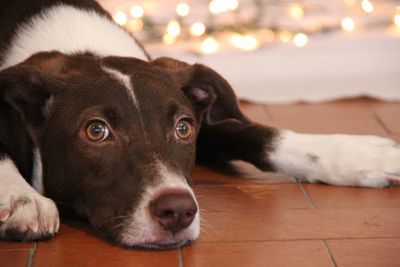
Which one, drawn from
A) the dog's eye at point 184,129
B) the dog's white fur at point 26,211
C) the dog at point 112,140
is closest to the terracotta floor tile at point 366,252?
the dog at point 112,140

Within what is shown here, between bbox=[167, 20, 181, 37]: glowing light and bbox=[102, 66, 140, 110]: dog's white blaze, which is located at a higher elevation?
bbox=[102, 66, 140, 110]: dog's white blaze

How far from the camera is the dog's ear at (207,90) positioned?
3096mm

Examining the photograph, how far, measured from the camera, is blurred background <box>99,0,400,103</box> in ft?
16.3

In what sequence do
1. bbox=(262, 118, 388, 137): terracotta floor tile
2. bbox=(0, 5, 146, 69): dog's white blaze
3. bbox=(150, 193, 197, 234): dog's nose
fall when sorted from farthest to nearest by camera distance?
bbox=(262, 118, 388, 137): terracotta floor tile → bbox=(0, 5, 146, 69): dog's white blaze → bbox=(150, 193, 197, 234): dog's nose

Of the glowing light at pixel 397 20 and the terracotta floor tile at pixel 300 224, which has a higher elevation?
the glowing light at pixel 397 20

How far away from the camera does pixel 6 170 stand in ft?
9.45

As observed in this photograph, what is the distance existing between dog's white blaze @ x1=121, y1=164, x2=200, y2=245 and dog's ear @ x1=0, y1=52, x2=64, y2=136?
20.3 inches

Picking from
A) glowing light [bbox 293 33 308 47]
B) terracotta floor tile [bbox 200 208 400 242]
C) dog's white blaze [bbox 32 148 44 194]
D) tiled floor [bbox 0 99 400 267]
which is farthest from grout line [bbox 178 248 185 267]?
glowing light [bbox 293 33 308 47]

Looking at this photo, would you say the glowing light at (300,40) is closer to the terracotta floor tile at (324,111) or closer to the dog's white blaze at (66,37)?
the terracotta floor tile at (324,111)

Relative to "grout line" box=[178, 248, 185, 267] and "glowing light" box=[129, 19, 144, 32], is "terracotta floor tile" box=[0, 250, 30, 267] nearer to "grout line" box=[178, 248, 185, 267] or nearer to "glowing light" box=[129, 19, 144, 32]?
"grout line" box=[178, 248, 185, 267]

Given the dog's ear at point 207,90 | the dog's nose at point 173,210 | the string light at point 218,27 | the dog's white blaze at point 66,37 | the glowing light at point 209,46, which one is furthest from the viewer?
the string light at point 218,27

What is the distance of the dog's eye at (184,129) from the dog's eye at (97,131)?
245 mm

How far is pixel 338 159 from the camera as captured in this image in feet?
10.8

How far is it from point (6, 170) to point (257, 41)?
265 centimetres
